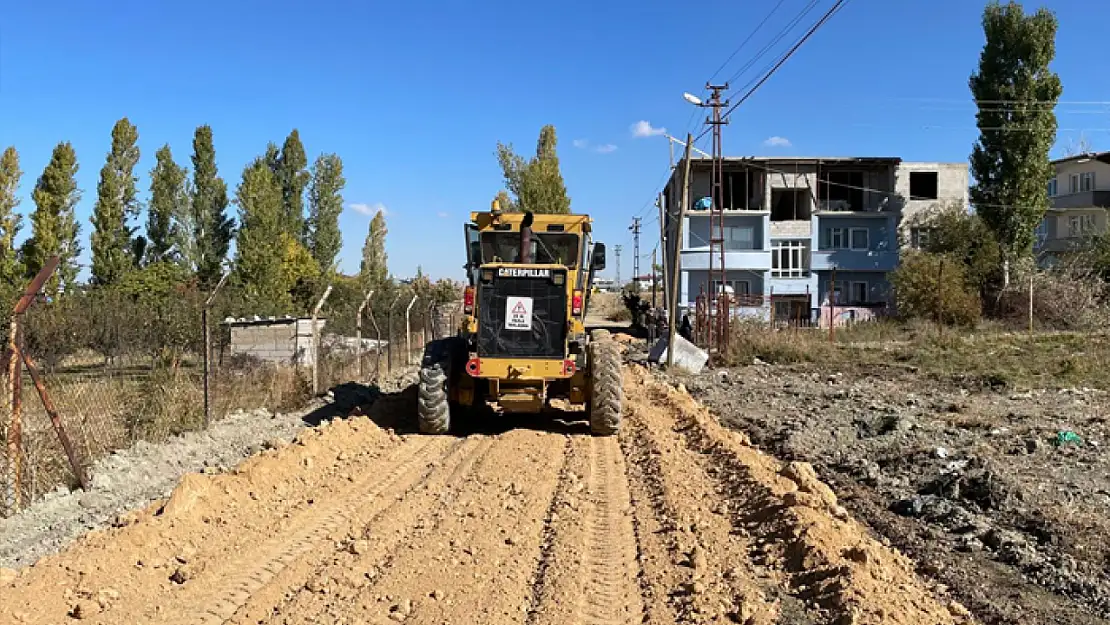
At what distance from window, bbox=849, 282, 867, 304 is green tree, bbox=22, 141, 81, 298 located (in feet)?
135

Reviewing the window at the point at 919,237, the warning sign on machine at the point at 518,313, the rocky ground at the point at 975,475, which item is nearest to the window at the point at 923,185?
the window at the point at 919,237

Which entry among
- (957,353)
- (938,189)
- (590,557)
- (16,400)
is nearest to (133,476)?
(16,400)

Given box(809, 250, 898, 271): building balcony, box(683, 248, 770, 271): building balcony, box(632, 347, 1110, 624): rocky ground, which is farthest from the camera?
box(809, 250, 898, 271): building balcony

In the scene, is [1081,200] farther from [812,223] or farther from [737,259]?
[737,259]

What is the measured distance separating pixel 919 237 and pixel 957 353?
29.6 metres

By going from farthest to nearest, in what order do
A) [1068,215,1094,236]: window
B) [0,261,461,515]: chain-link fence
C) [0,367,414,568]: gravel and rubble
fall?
[1068,215,1094,236]: window < [0,261,461,515]: chain-link fence < [0,367,414,568]: gravel and rubble

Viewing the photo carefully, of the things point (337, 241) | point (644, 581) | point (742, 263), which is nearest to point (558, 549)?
point (644, 581)

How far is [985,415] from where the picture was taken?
12.7m

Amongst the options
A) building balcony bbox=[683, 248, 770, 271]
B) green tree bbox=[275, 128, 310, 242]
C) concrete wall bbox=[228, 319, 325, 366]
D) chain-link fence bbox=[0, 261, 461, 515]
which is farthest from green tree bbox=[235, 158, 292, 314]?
building balcony bbox=[683, 248, 770, 271]

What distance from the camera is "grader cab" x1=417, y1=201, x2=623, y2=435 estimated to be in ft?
37.4

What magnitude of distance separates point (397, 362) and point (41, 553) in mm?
16981

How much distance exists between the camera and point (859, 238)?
163 ft

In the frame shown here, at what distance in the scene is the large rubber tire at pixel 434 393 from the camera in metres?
11.4

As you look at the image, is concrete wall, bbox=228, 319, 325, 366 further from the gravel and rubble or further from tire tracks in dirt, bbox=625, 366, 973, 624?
tire tracks in dirt, bbox=625, 366, 973, 624
